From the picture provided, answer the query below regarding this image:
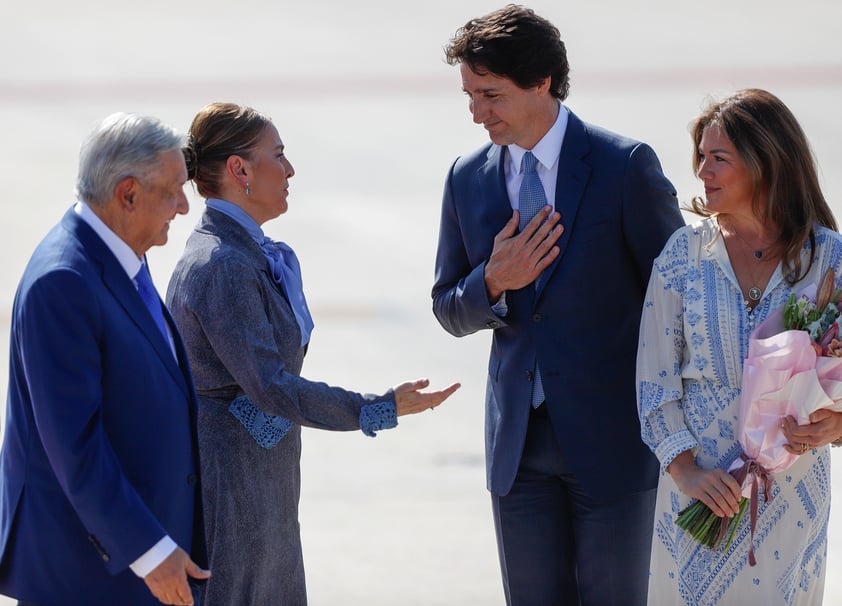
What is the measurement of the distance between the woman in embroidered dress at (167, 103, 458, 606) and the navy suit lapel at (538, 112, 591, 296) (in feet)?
1.21

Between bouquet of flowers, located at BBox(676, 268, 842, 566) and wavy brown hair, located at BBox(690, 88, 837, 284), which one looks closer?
bouquet of flowers, located at BBox(676, 268, 842, 566)

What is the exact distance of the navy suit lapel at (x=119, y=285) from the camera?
1.73 metres

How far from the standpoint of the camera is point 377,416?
6.85 ft

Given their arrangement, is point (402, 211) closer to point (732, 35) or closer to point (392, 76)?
point (392, 76)

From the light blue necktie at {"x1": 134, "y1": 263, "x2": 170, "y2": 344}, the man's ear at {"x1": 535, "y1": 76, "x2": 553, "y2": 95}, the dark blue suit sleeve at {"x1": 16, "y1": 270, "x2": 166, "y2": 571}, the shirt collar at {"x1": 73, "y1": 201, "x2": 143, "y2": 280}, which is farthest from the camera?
the man's ear at {"x1": 535, "y1": 76, "x2": 553, "y2": 95}

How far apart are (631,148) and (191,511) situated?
1108mm

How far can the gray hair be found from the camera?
5.75 feet

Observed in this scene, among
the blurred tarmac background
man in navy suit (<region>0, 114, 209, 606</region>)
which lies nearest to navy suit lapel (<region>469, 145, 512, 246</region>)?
man in navy suit (<region>0, 114, 209, 606</region>)

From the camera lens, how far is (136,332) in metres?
1.77

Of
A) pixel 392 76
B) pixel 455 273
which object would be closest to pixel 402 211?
pixel 392 76

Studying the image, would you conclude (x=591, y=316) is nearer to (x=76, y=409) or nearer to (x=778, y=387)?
(x=778, y=387)

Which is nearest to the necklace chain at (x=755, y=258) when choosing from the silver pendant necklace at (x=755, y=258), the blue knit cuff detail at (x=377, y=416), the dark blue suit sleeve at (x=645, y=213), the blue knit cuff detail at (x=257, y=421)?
the silver pendant necklace at (x=755, y=258)

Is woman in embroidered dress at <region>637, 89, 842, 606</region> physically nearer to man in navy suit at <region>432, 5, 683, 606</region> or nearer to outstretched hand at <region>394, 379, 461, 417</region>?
man in navy suit at <region>432, 5, 683, 606</region>

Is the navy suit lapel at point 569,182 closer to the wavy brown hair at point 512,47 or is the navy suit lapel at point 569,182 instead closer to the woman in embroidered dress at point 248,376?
the wavy brown hair at point 512,47
